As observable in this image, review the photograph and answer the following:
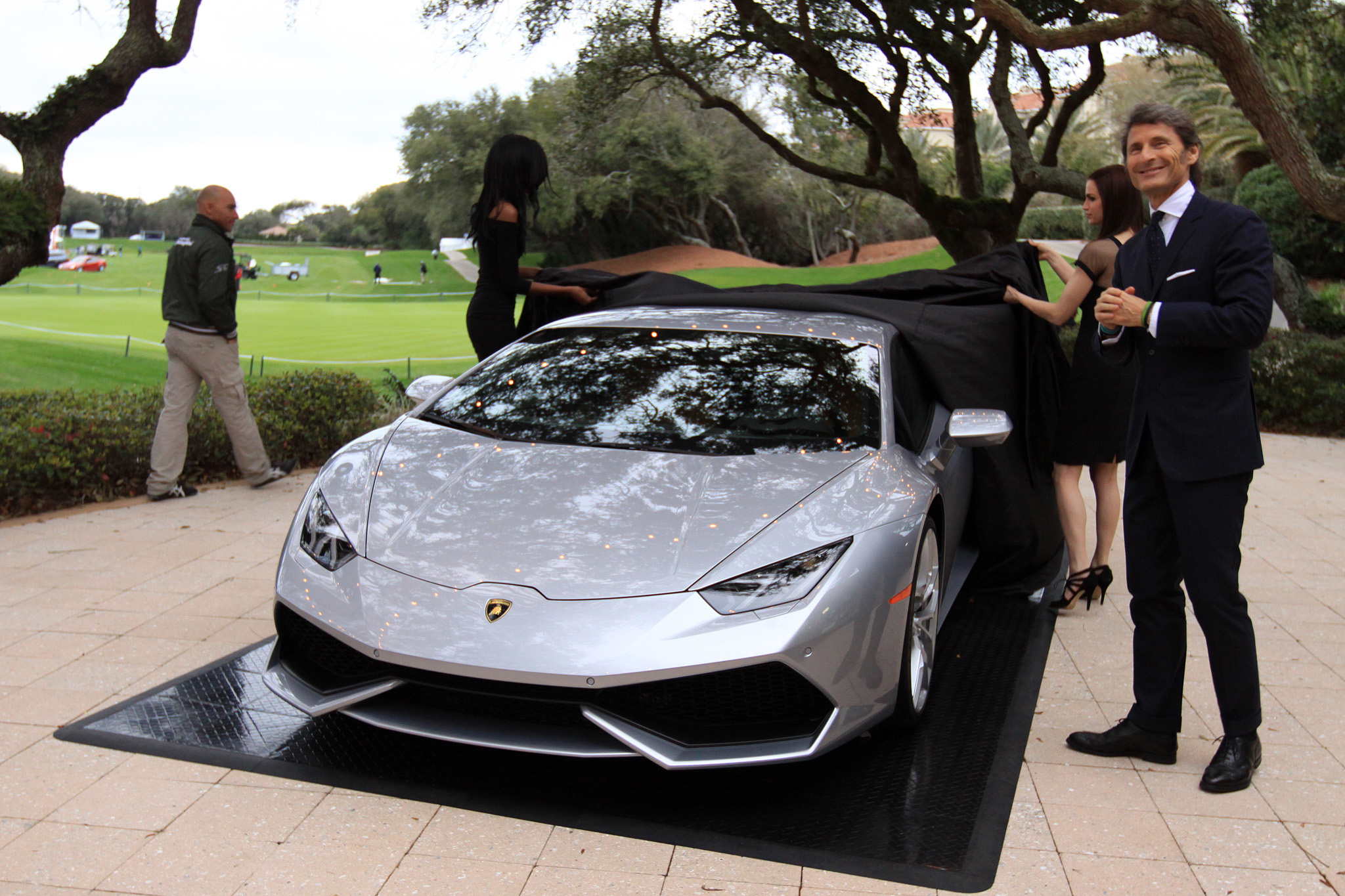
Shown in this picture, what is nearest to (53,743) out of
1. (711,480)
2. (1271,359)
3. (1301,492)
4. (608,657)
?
(608,657)

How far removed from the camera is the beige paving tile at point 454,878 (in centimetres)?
246

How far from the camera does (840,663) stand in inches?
108

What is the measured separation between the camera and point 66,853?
2.57 m

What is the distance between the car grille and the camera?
2635mm

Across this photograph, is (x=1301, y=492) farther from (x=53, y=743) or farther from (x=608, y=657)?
(x=53, y=743)

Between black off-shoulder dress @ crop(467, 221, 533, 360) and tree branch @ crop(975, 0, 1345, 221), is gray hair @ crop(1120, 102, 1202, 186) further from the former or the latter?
tree branch @ crop(975, 0, 1345, 221)

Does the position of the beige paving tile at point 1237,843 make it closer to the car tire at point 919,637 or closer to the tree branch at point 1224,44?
the car tire at point 919,637

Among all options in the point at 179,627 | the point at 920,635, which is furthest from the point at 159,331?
the point at 920,635

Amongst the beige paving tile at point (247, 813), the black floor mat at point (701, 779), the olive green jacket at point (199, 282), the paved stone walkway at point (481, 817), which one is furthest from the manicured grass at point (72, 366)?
the beige paving tile at point (247, 813)

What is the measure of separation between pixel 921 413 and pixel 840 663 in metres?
1.58

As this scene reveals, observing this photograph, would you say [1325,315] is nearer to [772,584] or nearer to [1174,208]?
[1174,208]

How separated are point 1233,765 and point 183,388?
5.90 metres

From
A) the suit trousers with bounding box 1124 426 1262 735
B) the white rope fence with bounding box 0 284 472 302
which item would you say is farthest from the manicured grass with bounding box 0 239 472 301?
the suit trousers with bounding box 1124 426 1262 735

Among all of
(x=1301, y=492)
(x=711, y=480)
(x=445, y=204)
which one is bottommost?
(x=1301, y=492)
